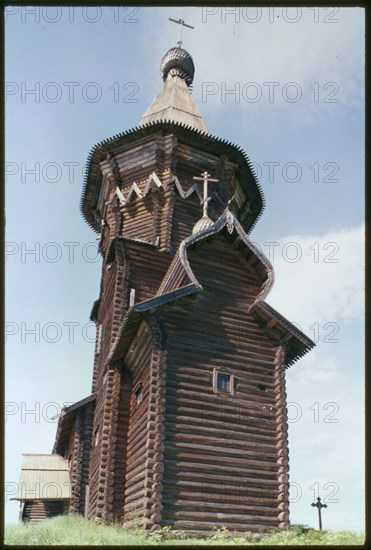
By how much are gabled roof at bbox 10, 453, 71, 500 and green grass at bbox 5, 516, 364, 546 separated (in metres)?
6.73

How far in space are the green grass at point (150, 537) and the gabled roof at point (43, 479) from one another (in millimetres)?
6730

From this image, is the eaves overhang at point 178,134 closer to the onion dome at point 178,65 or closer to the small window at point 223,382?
the onion dome at point 178,65

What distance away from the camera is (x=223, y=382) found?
1390cm

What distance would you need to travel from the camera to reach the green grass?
31.8 feet

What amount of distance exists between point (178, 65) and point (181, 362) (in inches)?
737

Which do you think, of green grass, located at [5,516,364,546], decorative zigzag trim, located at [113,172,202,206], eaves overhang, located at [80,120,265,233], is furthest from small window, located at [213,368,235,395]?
eaves overhang, located at [80,120,265,233]

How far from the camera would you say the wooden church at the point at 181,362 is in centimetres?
1258

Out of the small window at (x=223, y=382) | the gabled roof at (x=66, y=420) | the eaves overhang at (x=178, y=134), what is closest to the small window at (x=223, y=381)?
the small window at (x=223, y=382)

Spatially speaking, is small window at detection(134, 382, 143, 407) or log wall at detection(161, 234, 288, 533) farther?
small window at detection(134, 382, 143, 407)

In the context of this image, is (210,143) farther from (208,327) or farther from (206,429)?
(206,429)

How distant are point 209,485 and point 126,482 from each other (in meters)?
3.19

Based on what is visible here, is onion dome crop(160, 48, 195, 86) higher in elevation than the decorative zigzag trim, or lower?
higher

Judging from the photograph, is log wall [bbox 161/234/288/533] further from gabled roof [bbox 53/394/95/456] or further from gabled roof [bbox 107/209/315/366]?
gabled roof [bbox 53/394/95/456]

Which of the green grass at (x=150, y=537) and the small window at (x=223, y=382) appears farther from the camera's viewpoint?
the small window at (x=223, y=382)
